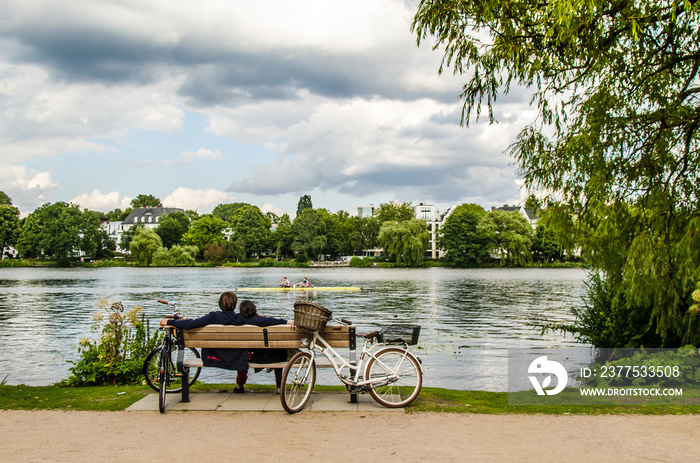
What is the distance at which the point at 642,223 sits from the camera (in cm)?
785

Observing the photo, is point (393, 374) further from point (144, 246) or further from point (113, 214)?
point (113, 214)

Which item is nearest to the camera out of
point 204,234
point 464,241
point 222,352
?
point 222,352

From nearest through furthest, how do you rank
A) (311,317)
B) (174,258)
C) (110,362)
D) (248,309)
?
1. (311,317)
2. (248,309)
3. (110,362)
4. (174,258)

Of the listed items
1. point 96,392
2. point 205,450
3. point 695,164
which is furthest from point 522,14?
point 96,392

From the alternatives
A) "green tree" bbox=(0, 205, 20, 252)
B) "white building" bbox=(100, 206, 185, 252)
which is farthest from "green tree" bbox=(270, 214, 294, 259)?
"green tree" bbox=(0, 205, 20, 252)

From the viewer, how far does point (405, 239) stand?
93.9 meters

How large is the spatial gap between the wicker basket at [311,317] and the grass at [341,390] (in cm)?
140

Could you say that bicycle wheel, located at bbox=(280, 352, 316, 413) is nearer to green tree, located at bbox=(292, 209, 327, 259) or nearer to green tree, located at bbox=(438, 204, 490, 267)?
green tree, located at bbox=(438, 204, 490, 267)

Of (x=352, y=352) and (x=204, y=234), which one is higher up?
(x=204, y=234)

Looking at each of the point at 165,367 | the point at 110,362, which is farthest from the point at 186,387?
the point at 110,362

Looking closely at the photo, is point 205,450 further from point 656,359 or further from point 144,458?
point 656,359

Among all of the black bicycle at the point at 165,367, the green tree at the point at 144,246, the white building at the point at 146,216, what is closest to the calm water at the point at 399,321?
the black bicycle at the point at 165,367

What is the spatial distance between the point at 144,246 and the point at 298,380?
98.0 m

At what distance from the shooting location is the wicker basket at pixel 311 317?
251 inches
